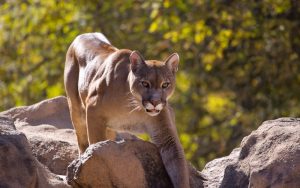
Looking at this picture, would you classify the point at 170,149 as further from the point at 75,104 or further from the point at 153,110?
the point at 75,104

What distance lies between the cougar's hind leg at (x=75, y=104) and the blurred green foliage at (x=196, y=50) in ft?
24.8

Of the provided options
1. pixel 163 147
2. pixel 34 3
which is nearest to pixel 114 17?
pixel 34 3

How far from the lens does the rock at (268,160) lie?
743 cm

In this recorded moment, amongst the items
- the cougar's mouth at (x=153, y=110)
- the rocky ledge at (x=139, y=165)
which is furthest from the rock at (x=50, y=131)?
the cougar's mouth at (x=153, y=110)

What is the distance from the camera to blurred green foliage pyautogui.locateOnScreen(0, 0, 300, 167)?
18.1 meters

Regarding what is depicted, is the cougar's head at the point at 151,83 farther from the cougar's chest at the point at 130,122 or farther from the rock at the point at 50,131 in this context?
the rock at the point at 50,131

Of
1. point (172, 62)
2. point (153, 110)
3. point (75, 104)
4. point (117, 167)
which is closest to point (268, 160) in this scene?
point (117, 167)

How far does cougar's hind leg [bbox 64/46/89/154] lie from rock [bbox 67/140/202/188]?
170cm

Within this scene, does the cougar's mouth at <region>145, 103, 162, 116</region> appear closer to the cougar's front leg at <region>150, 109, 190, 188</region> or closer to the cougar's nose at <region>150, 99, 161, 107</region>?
the cougar's nose at <region>150, 99, 161, 107</region>

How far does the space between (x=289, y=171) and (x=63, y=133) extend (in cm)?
379

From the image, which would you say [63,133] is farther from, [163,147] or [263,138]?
[263,138]

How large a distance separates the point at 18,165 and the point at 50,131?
3.11 metres

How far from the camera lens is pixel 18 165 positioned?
7.31 metres

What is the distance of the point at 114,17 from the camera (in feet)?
65.2
